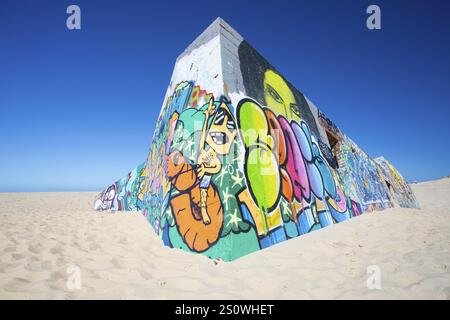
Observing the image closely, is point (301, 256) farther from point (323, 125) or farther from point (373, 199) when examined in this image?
point (373, 199)

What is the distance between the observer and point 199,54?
5.93m

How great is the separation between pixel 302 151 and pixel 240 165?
2573 millimetres

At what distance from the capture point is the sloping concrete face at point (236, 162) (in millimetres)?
3793

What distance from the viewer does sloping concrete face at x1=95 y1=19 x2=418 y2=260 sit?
12.4 feet

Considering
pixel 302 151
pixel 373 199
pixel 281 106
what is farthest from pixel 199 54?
pixel 373 199

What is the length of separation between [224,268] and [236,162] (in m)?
1.67

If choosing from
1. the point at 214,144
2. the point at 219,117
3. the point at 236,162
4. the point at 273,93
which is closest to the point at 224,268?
the point at 236,162

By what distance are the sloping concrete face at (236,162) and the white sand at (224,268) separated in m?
0.37

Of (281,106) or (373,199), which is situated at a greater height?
(281,106)

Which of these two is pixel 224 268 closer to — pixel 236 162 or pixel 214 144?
pixel 236 162

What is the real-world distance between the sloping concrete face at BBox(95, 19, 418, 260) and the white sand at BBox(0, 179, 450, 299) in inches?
14.4

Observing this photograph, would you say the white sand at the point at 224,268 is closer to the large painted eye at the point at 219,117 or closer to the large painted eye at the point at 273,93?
the large painted eye at the point at 219,117

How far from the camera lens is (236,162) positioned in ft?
13.3

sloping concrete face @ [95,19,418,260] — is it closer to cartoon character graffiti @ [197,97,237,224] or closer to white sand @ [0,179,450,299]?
cartoon character graffiti @ [197,97,237,224]
